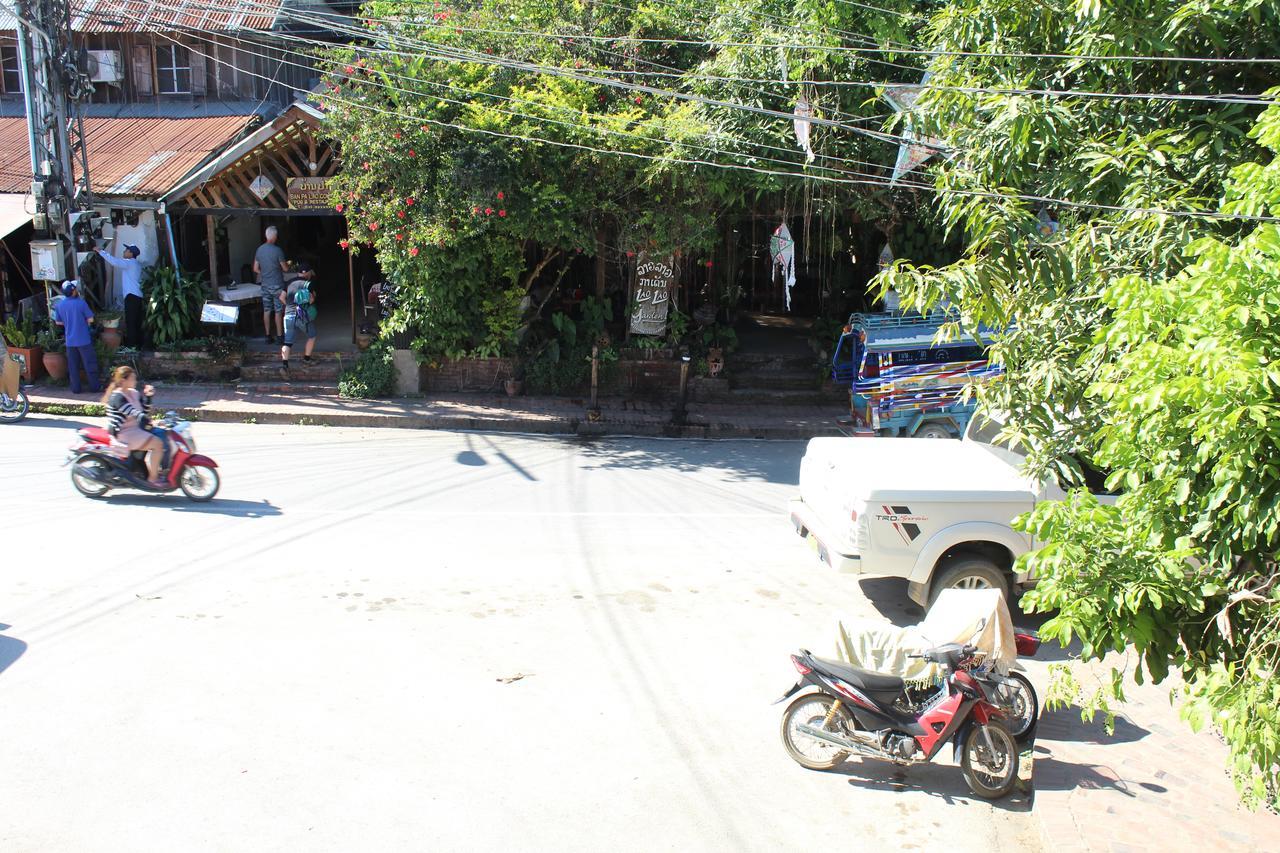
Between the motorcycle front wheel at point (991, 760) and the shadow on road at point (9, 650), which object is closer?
the motorcycle front wheel at point (991, 760)

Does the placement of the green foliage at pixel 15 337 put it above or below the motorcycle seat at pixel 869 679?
above

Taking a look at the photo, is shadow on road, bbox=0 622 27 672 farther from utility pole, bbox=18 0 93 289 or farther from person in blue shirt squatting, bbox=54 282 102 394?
utility pole, bbox=18 0 93 289

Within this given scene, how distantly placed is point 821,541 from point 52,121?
553 inches

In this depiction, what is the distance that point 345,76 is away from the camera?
49.9ft

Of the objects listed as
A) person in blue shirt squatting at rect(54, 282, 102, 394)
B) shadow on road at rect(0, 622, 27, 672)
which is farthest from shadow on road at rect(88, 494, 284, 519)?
person in blue shirt squatting at rect(54, 282, 102, 394)

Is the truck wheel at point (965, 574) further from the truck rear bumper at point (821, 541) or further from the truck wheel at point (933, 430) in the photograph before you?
the truck wheel at point (933, 430)

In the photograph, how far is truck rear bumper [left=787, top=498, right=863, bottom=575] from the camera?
24.9 ft

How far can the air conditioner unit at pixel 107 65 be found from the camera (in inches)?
775

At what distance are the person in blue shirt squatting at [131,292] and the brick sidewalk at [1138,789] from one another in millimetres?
14952

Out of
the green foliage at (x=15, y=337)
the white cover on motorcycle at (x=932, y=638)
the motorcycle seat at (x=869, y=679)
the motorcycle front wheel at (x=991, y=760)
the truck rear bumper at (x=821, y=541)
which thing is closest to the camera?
the motorcycle front wheel at (x=991, y=760)

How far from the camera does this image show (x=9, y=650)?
6.93 m

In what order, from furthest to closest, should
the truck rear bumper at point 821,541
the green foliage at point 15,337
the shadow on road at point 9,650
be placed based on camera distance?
the green foliage at point 15,337 → the truck rear bumper at point 821,541 → the shadow on road at point 9,650

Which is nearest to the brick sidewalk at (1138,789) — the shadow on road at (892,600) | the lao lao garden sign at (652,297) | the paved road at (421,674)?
the paved road at (421,674)

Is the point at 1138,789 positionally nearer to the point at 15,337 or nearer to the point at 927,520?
the point at 927,520
